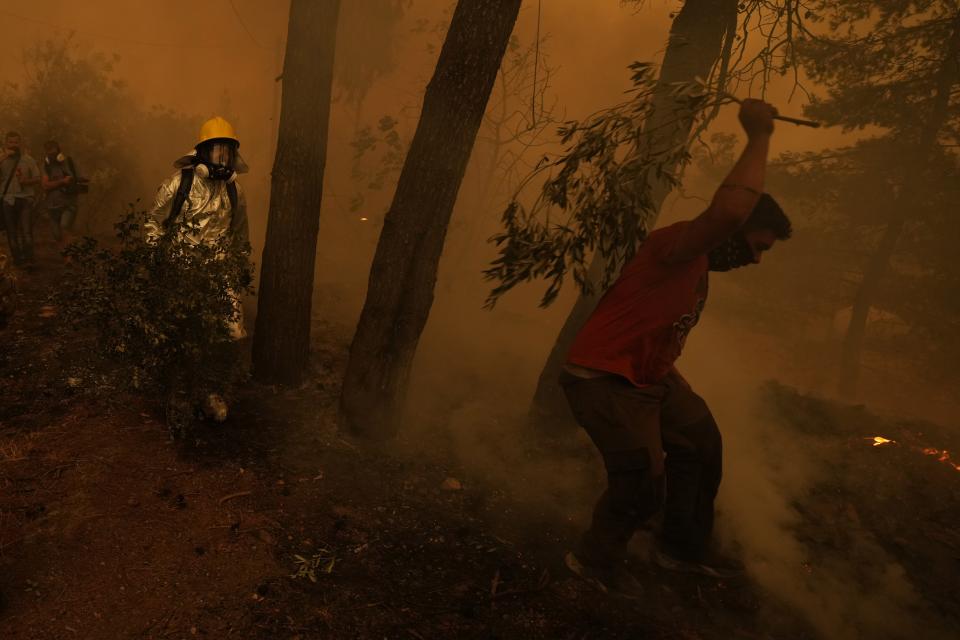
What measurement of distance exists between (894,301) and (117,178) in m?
17.0

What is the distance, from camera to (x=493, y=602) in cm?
303

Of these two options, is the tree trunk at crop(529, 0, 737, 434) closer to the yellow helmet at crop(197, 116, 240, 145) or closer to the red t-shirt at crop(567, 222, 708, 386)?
the red t-shirt at crop(567, 222, 708, 386)

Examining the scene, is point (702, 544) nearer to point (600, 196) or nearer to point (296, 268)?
point (600, 196)

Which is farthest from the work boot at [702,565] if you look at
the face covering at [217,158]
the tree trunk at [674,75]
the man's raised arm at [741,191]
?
the face covering at [217,158]

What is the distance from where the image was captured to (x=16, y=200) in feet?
A: 24.5

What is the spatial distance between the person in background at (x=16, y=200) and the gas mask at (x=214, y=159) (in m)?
5.02

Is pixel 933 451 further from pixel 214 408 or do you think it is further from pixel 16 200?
pixel 16 200

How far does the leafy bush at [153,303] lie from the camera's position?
3.47m

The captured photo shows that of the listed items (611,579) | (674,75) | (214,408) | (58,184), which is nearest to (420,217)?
(214,408)

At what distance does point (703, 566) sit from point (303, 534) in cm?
243

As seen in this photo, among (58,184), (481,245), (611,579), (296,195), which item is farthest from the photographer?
(481,245)

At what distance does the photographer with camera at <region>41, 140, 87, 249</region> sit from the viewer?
8.08 m

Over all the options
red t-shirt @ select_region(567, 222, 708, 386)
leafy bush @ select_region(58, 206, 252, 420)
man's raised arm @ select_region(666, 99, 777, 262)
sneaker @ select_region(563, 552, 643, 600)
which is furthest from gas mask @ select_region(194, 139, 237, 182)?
sneaker @ select_region(563, 552, 643, 600)

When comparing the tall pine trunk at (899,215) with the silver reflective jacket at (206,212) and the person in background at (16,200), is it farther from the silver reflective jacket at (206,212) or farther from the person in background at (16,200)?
the person in background at (16,200)
